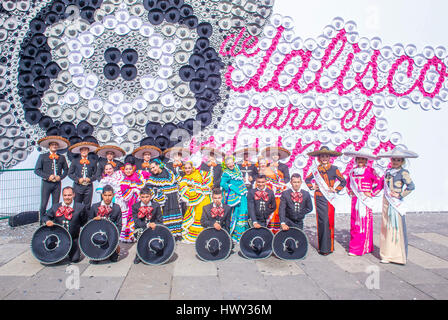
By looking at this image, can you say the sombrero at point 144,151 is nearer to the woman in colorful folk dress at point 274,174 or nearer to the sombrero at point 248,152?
the sombrero at point 248,152

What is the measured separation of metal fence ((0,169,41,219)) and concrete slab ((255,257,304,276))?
19.4 ft

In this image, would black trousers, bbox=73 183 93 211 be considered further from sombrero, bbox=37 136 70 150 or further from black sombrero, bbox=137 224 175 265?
black sombrero, bbox=137 224 175 265

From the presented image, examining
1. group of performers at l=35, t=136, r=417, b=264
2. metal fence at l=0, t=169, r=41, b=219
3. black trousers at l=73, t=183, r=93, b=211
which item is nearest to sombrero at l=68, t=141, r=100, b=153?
group of performers at l=35, t=136, r=417, b=264

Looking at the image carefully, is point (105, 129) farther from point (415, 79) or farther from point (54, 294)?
point (415, 79)

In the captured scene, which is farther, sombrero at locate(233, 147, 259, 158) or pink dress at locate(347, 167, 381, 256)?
sombrero at locate(233, 147, 259, 158)

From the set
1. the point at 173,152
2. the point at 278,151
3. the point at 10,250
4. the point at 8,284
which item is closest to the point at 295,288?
the point at 278,151

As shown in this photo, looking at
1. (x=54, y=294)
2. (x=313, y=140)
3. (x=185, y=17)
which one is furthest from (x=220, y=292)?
(x=185, y=17)

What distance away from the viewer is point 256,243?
17.3 ft

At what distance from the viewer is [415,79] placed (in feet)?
28.1

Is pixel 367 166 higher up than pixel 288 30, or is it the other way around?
pixel 288 30

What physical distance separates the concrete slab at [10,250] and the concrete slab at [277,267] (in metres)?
4.10

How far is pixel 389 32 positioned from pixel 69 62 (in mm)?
8307

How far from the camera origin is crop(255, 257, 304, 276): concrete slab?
479 cm

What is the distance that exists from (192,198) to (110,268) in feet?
6.71
